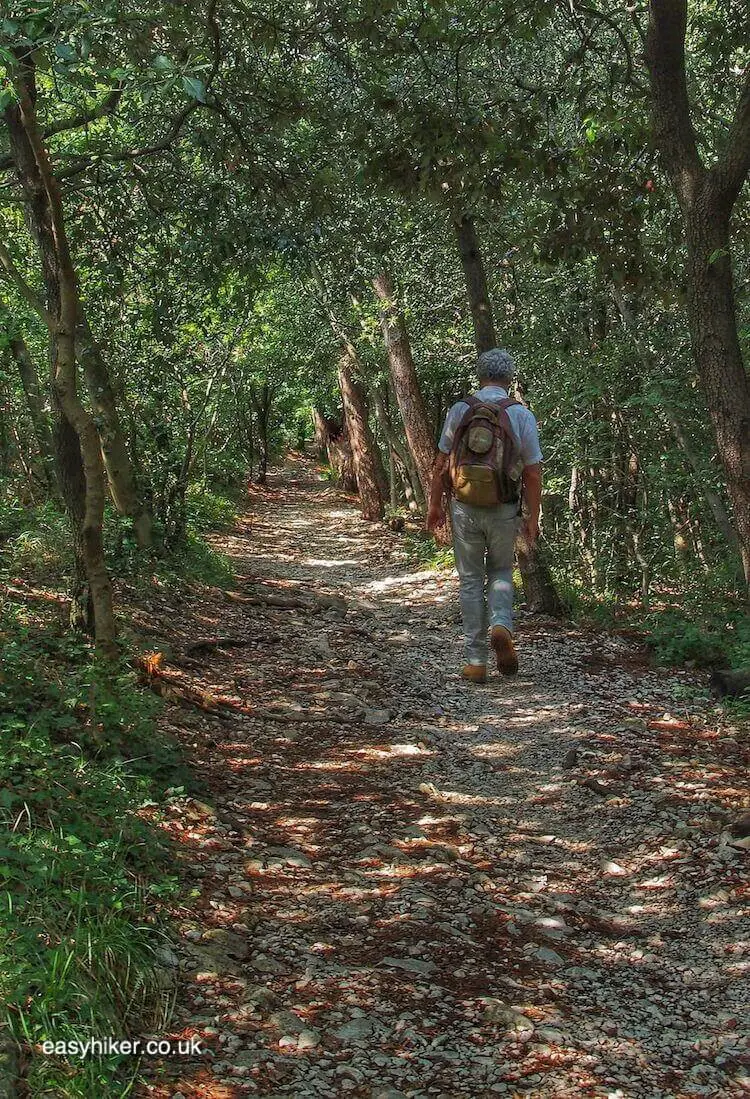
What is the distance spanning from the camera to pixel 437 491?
6441 millimetres

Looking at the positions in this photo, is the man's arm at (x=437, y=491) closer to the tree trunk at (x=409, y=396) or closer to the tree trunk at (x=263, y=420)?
the tree trunk at (x=409, y=396)

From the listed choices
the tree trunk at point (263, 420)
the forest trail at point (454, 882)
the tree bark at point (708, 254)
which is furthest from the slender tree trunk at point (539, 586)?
the tree trunk at point (263, 420)

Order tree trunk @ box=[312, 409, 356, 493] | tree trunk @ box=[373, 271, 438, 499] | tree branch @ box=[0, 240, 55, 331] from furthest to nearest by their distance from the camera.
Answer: tree trunk @ box=[312, 409, 356, 493] → tree trunk @ box=[373, 271, 438, 499] → tree branch @ box=[0, 240, 55, 331]

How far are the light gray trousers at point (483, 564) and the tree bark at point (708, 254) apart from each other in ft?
4.72

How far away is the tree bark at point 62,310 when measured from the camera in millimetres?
5730

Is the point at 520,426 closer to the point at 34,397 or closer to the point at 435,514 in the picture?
the point at 435,514

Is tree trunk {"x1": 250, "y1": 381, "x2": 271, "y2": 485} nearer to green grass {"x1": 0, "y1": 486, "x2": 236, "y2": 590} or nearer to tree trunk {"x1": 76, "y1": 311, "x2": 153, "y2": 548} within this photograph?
green grass {"x1": 0, "y1": 486, "x2": 236, "y2": 590}

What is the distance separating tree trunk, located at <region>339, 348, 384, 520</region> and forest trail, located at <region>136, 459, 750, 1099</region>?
13.0 m

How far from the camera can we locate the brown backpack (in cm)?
597

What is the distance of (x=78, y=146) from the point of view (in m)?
8.30

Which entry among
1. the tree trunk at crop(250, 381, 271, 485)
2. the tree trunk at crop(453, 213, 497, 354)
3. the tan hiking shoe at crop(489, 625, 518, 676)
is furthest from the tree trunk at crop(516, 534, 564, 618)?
the tree trunk at crop(250, 381, 271, 485)

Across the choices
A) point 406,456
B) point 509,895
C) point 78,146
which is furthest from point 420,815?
point 406,456

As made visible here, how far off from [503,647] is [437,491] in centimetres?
114

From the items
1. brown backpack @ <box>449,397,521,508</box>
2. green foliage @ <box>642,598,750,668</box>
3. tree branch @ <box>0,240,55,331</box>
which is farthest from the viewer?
green foliage @ <box>642,598,750,668</box>
